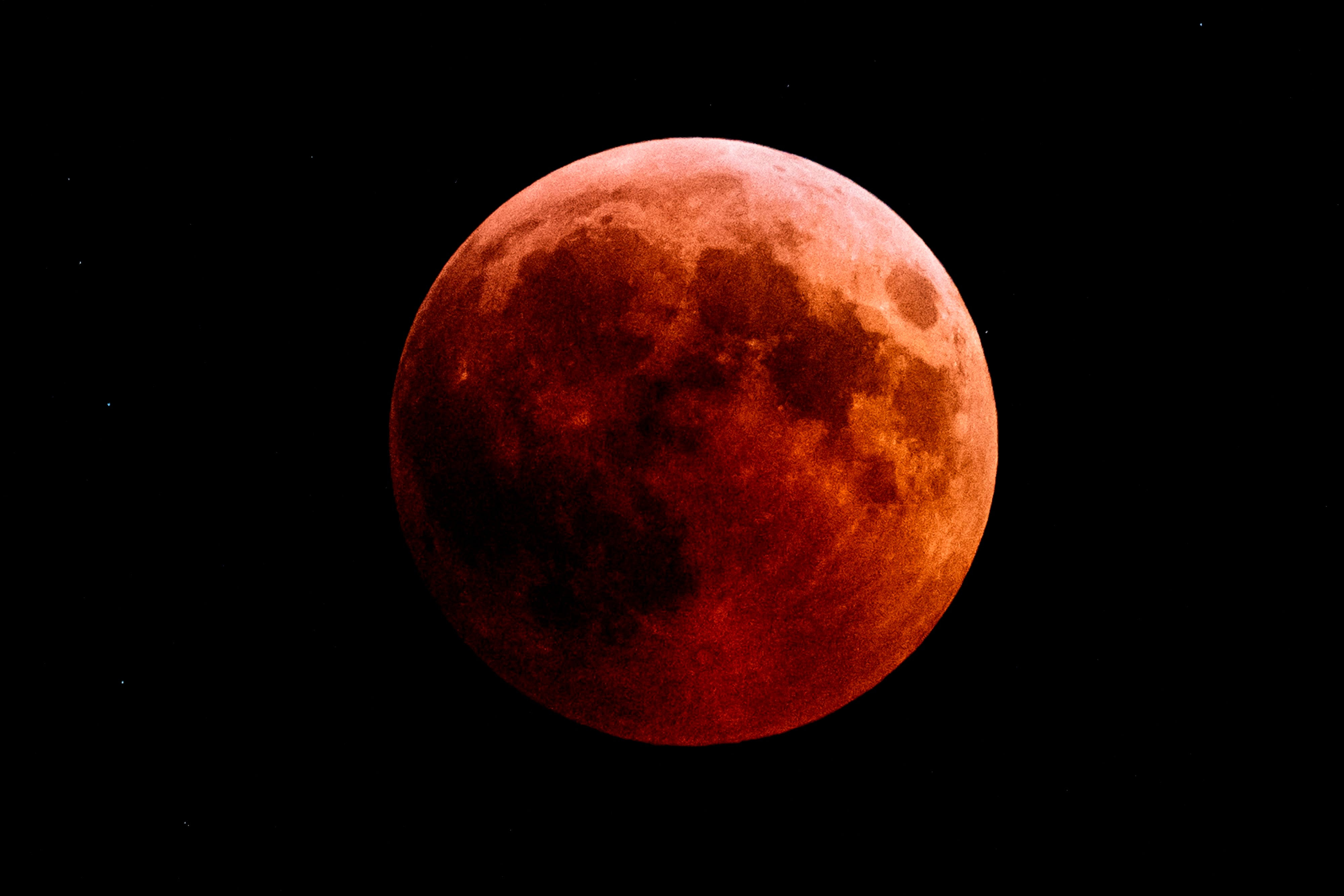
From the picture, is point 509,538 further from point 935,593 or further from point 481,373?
point 935,593

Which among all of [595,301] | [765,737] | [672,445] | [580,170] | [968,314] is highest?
[580,170]

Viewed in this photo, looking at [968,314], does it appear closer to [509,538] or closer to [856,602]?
[856,602]

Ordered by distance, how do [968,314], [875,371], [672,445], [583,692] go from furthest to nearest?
1. [968,314]
2. [583,692]
3. [875,371]
4. [672,445]

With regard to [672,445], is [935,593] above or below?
below

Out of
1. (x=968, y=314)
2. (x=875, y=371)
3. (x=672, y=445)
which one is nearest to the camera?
(x=672, y=445)

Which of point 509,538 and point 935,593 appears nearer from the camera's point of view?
point 509,538

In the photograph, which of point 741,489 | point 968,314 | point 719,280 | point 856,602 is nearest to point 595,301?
point 719,280
